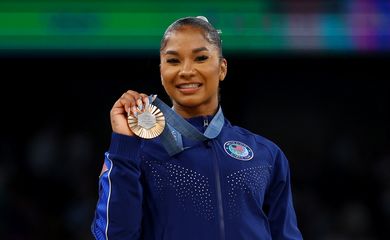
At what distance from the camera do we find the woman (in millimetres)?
2934

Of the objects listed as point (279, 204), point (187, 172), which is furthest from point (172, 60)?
point (279, 204)

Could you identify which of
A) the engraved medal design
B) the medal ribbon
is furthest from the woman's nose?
the engraved medal design

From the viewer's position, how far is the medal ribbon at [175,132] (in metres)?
3.04

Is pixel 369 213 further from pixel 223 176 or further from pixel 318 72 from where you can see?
pixel 223 176

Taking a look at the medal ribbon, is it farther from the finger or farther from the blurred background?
the blurred background

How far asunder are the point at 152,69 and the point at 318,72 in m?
1.53

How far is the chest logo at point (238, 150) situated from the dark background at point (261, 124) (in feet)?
14.7

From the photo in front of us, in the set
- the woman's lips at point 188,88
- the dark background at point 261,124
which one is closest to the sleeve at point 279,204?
the woman's lips at point 188,88

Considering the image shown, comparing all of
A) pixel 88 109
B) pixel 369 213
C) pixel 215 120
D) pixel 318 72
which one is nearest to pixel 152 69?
pixel 88 109

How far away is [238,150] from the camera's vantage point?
319cm

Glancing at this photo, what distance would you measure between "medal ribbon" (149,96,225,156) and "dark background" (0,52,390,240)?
4595mm

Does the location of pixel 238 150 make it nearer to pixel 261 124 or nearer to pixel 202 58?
pixel 202 58

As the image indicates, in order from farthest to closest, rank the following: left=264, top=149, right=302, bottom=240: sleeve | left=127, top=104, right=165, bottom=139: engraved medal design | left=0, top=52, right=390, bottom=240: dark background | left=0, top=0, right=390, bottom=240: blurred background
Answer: left=0, top=52, right=390, bottom=240: dark background
left=0, top=0, right=390, bottom=240: blurred background
left=264, top=149, right=302, bottom=240: sleeve
left=127, top=104, right=165, bottom=139: engraved medal design

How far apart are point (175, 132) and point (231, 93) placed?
17.0 ft
